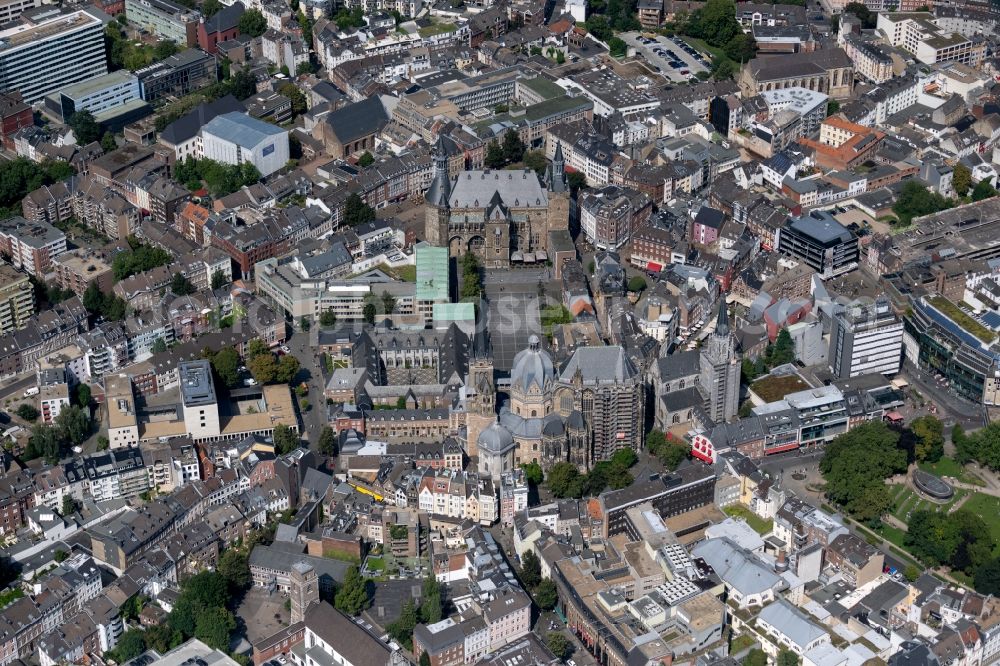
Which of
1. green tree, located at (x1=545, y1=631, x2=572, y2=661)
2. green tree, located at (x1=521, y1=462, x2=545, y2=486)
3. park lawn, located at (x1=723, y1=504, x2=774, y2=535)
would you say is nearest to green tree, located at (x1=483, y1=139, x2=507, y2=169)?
green tree, located at (x1=521, y1=462, x2=545, y2=486)

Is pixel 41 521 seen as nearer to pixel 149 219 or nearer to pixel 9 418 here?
pixel 9 418

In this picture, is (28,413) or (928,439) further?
(28,413)

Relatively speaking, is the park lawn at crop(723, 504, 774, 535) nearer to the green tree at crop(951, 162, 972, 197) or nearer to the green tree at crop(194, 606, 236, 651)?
the green tree at crop(194, 606, 236, 651)

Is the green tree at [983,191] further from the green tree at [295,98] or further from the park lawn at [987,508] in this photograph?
the green tree at [295,98]

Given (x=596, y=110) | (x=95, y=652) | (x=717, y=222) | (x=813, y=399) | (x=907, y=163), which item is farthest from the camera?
(x=596, y=110)

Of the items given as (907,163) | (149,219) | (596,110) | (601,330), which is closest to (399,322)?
(601,330)

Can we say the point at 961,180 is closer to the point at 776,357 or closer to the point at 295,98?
the point at 776,357

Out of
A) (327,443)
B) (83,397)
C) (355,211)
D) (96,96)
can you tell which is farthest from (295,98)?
(327,443)
